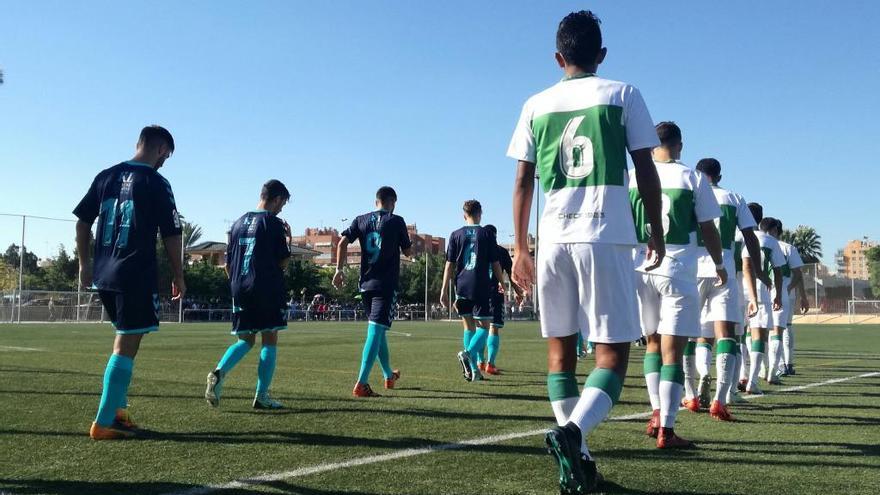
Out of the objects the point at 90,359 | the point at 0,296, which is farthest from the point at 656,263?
the point at 0,296

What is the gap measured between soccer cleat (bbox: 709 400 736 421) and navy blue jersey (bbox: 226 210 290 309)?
12.1 feet

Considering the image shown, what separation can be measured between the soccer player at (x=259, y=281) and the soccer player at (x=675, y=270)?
307 centimetres

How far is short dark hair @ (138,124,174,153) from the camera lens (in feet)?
17.5

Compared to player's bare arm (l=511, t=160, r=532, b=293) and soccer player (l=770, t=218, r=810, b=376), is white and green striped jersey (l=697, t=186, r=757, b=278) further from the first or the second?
soccer player (l=770, t=218, r=810, b=376)

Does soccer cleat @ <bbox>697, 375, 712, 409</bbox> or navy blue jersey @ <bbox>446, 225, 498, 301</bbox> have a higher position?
navy blue jersey @ <bbox>446, 225, 498, 301</bbox>

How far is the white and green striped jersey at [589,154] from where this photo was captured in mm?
3580

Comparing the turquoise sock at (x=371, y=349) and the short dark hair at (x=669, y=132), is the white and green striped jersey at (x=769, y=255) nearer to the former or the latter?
the short dark hair at (x=669, y=132)

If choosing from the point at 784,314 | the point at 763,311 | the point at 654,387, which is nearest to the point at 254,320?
the point at 654,387

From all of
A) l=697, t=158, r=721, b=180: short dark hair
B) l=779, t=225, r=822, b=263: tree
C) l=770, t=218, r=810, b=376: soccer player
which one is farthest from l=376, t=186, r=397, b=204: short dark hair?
l=779, t=225, r=822, b=263: tree

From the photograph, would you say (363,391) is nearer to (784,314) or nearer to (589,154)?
(589,154)

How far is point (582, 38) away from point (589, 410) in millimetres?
1810

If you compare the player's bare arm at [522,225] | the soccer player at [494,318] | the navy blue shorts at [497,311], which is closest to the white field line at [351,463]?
the player's bare arm at [522,225]

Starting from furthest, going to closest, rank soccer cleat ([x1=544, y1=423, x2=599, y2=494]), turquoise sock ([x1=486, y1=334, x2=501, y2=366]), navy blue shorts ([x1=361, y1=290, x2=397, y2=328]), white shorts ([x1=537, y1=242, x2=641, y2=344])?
turquoise sock ([x1=486, y1=334, x2=501, y2=366]) → navy blue shorts ([x1=361, y1=290, x2=397, y2=328]) → white shorts ([x1=537, y1=242, x2=641, y2=344]) → soccer cleat ([x1=544, y1=423, x2=599, y2=494])

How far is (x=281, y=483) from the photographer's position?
11.9 ft
